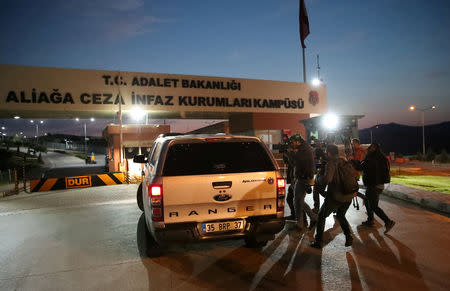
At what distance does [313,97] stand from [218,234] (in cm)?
1884

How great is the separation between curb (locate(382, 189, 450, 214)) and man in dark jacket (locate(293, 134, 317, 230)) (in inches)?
146

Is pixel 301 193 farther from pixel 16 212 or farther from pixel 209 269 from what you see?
pixel 16 212

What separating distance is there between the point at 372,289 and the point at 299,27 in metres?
21.9

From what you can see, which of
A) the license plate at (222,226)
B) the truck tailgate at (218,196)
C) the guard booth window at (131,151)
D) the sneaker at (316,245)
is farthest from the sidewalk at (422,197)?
the guard booth window at (131,151)

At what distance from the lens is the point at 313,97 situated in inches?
843

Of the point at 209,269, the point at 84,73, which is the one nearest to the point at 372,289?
the point at 209,269

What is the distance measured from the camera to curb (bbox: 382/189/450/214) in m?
7.51

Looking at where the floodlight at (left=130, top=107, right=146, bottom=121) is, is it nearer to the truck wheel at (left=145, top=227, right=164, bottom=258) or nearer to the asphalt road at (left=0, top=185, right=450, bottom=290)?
the asphalt road at (left=0, top=185, right=450, bottom=290)

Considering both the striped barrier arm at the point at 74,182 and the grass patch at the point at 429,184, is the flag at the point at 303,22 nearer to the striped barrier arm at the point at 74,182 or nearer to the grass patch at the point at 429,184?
the grass patch at the point at 429,184

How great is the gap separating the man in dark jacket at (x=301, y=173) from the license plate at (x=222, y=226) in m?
2.18

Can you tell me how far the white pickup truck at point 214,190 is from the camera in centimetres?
407

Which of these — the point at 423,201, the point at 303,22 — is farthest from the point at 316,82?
the point at 423,201

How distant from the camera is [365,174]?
6.14 metres

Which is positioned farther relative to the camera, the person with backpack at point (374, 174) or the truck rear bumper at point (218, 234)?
the person with backpack at point (374, 174)
